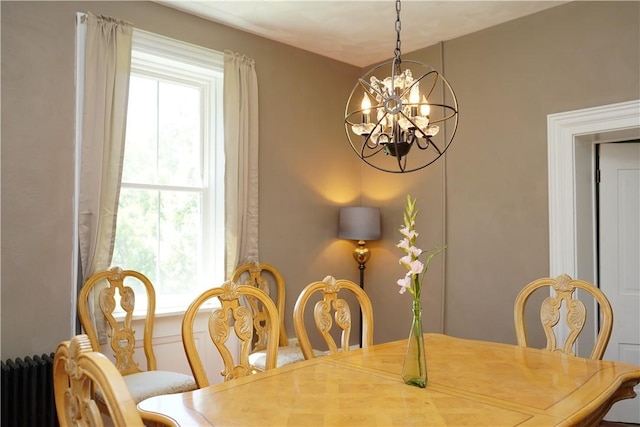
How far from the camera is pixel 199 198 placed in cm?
396

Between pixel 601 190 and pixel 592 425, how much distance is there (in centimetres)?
227

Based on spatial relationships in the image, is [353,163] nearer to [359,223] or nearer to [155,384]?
[359,223]

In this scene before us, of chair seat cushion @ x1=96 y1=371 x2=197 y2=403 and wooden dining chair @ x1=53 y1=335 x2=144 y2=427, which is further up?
wooden dining chair @ x1=53 y1=335 x2=144 y2=427

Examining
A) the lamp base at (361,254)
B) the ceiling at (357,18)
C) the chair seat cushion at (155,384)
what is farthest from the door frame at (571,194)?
the chair seat cushion at (155,384)

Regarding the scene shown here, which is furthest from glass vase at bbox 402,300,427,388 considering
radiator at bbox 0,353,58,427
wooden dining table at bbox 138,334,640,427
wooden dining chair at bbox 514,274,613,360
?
radiator at bbox 0,353,58,427

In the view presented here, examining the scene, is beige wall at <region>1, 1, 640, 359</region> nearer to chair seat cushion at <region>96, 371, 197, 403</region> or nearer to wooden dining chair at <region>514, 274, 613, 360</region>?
chair seat cushion at <region>96, 371, 197, 403</region>

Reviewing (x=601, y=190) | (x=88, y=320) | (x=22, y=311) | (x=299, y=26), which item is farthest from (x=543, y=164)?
(x=22, y=311)

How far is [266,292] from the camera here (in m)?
4.02

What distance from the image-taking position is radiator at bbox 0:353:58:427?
2668mm

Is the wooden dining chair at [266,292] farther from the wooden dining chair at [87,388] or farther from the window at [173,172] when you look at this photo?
the wooden dining chair at [87,388]

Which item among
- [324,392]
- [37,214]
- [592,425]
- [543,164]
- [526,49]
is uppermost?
[526,49]

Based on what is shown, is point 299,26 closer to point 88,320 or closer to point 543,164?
point 543,164

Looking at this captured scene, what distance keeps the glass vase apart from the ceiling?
7.98 ft

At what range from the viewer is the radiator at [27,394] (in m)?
2.67
